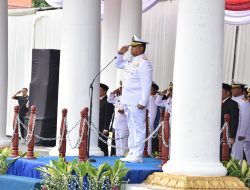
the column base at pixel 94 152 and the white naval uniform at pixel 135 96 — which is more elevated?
the white naval uniform at pixel 135 96

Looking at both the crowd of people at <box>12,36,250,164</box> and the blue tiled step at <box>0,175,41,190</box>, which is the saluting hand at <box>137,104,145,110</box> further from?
the blue tiled step at <box>0,175,41,190</box>

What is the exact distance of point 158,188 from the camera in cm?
901

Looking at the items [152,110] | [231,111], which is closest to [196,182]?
[231,111]

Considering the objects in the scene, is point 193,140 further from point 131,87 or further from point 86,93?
point 86,93

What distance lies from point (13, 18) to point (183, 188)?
1857cm

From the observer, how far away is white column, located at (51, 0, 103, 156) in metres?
11.7

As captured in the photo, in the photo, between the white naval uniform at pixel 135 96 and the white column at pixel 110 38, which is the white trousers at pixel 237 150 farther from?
the white column at pixel 110 38

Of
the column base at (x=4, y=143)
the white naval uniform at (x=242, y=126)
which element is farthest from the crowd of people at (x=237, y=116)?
the column base at (x=4, y=143)

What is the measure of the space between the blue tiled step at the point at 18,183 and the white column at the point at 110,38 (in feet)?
20.3

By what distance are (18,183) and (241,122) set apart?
458 cm

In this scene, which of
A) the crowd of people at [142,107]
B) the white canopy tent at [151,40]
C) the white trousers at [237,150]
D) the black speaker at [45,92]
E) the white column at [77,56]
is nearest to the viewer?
the crowd of people at [142,107]

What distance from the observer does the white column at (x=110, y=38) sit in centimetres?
1641

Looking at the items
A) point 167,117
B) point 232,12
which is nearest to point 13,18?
point 232,12

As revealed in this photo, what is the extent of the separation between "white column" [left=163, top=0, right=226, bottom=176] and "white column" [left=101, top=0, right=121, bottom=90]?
733 centimetres
